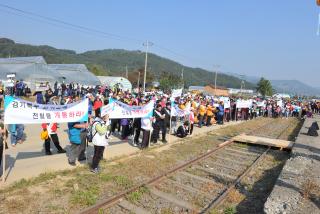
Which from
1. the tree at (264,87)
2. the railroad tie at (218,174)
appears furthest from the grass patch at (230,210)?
the tree at (264,87)

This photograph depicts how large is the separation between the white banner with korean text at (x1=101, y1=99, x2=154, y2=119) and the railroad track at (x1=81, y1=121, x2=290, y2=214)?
2823 mm

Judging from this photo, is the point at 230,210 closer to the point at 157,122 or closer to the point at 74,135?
the point at 74,135

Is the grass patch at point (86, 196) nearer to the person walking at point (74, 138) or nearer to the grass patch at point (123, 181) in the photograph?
the grass patch at point (123, 181)

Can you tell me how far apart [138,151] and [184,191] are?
4427mm

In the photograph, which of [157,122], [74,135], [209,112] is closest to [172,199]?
[74,135]

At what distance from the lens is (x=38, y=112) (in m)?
9.27

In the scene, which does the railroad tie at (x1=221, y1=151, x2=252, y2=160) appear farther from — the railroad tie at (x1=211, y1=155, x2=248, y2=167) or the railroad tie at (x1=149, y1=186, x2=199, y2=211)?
the railroad tie at (x1=149, y1=186, x2=199, y2=211)

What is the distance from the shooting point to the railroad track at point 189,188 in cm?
746

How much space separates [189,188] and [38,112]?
446 centimetres

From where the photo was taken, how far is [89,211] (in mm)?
6684

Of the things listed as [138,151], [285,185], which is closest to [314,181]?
[285,185]

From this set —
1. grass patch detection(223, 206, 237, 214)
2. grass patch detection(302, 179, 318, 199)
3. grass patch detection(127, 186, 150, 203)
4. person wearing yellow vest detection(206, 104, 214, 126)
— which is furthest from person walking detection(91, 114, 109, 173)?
A: person wearing yellow vest detection(206, 104, 214, 126)

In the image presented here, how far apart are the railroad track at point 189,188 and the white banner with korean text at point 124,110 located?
2.82m

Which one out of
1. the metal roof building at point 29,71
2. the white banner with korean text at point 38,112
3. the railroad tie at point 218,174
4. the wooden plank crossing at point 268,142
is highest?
the metal roof building at point 29,71
